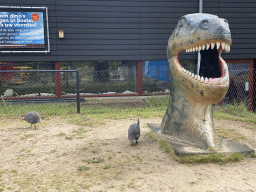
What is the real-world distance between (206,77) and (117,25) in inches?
243

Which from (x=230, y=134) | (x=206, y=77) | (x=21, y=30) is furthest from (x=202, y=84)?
(x=21, y=30)

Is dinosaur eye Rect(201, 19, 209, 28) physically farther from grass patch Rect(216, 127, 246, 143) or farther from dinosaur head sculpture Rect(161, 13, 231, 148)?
grass patch Rect(216, 127, 246, 143)

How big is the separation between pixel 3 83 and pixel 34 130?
4880 millimetres

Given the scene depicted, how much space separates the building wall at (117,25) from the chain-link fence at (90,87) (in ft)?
2.11

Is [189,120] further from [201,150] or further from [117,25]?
[117,25]

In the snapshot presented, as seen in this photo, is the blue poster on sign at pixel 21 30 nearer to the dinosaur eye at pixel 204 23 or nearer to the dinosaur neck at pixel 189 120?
the dinosaur neck at pixel 189 120

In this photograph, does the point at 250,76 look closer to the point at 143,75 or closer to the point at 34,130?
the point at 143,75

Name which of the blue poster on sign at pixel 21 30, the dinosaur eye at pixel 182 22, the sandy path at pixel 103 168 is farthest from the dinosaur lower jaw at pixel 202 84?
the blue poster on sign at pixel 21 30

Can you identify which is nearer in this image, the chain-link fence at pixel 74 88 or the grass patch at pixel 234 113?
the grass patch at pixel 234 113

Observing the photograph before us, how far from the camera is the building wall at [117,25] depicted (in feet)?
29.0

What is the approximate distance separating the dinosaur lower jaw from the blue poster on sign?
634 centimetres

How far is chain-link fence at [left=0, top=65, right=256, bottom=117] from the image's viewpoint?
8891 mm

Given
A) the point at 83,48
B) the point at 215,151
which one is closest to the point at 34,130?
the point at 215,151

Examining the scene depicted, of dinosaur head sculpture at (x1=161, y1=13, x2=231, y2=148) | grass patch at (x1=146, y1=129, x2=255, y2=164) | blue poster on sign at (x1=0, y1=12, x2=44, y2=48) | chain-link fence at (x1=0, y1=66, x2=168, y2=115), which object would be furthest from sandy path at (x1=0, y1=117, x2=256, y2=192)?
blue poster on sign at (x1=0, y1=12, x2=44, y2=48)
